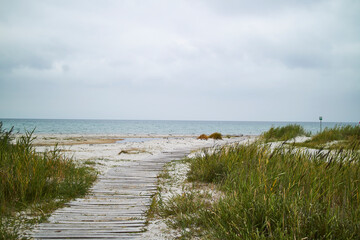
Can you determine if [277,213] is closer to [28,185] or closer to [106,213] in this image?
[106,213]

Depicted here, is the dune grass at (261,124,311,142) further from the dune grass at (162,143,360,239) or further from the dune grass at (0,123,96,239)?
the dune grass at (0,123,96,239)

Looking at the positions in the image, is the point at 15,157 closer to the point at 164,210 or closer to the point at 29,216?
the point at 29,216

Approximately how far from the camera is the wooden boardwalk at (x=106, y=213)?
2.90m

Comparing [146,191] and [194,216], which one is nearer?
[194,216]

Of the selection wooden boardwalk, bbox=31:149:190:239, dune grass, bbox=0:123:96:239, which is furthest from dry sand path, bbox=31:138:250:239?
dune grass, bbox=0:123:96:239

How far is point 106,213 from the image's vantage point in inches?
139

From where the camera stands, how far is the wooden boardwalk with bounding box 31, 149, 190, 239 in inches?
114

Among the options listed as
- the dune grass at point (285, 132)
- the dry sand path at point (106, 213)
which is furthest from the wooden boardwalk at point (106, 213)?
the dune grass at point (285, 132)

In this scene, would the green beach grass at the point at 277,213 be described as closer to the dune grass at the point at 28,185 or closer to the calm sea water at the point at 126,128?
the dune grass at the point at 28,185

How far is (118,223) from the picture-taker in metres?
3.20

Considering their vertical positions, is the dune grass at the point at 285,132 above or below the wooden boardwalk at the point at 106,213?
above

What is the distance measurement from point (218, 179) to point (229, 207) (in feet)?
7.27

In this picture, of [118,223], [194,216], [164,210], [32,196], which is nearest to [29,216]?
[32,196]

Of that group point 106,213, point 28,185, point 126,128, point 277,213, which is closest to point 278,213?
point 277,213
